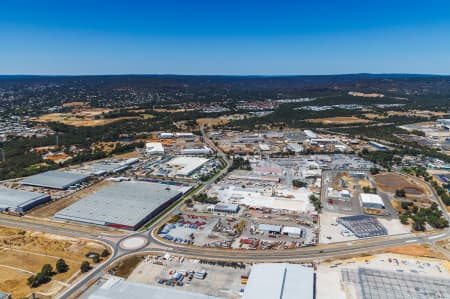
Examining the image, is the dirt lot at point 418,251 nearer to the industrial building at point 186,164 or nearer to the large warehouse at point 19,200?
the industrial building at point 186,164

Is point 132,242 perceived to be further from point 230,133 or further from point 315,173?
point 230,133

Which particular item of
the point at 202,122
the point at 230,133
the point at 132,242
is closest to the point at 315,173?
the point at 132,242

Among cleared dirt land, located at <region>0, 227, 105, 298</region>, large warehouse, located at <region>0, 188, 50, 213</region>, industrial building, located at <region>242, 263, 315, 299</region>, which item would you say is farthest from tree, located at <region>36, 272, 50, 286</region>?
large warehouse, located at <region>0, 188, 50, 213</region>

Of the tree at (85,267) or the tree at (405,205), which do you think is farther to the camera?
the tree at (405,205)

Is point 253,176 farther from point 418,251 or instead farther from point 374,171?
point 418,251

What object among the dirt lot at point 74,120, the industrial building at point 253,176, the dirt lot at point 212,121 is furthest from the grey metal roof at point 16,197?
the dirt lot at point 212,121

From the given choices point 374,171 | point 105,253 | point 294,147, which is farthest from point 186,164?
point 374,171
